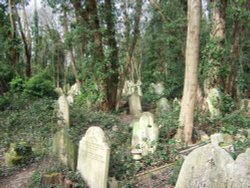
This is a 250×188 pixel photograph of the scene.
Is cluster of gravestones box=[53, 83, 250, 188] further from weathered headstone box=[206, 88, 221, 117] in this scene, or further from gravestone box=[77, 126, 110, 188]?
weathered headstone box=[206, 88, 221, 117]

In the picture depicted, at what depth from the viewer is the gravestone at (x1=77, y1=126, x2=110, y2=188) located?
576 cm

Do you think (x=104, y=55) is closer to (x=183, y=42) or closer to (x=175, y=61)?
(x=183, y=42)

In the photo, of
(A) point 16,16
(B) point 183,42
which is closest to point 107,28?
(B) point 183,42

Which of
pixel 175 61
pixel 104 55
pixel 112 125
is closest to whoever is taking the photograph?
pixel 112 125

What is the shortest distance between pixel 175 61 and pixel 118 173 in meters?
13.6

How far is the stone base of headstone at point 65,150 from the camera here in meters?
6.45

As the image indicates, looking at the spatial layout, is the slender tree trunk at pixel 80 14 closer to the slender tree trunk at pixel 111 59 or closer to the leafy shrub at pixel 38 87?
the slender tree trunk at pixel 111 59

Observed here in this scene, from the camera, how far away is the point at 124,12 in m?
15.2

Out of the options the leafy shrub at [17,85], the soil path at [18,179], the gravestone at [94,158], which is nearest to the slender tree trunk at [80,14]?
the leafy shrub at [17,85]

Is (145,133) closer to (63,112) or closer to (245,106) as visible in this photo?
(63,112)

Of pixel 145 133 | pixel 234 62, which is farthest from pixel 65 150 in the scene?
pixel 234 62

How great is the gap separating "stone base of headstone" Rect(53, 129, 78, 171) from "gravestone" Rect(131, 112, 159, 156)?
1552mm

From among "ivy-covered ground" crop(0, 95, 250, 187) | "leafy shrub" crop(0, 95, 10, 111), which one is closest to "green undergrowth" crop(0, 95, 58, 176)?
"ivy-covered ground" crop(0, 95, 250, 187)

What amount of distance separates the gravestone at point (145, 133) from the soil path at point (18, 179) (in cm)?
230
